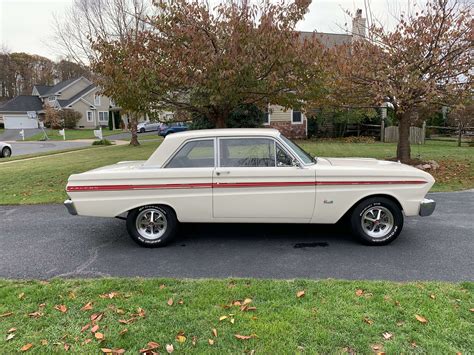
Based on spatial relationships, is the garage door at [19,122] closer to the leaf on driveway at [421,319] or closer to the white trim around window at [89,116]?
the white trim around window at [89,116]

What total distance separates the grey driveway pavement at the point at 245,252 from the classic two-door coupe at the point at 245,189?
36 centimetres

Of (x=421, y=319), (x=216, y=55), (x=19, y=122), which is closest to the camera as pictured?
(x=421, y=319)

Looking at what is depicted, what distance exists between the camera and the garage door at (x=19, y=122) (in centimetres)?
5206

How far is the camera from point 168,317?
3.20m

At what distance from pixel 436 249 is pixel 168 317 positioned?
360 centimetres

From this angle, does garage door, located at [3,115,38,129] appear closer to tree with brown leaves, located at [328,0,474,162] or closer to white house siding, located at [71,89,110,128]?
white house siding, located at [71,89,110,128]

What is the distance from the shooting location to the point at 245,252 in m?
4.79

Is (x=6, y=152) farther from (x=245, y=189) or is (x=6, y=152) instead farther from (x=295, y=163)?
(x=295, y=163)

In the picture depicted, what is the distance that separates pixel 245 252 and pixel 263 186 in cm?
A: 90

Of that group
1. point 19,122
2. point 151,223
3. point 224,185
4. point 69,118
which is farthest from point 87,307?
point 19,122

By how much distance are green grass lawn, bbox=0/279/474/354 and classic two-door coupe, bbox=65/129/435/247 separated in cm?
124

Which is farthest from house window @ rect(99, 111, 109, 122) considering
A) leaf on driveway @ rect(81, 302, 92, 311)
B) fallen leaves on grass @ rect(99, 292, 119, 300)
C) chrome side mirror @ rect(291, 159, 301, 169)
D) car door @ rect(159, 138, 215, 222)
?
leaf on driveway @ rect(81, 302, 92, 311)

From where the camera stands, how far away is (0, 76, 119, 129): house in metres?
50.4

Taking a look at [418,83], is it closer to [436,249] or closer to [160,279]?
[436,249]
